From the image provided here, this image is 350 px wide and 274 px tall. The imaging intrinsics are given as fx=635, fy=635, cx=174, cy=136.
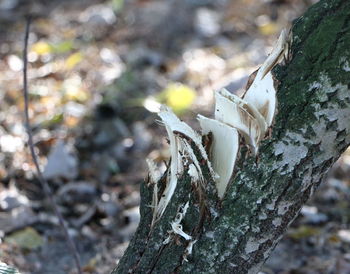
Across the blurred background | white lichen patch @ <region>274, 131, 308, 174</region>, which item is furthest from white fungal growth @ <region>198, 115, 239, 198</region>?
the blurred background

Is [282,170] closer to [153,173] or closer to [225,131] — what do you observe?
[225,131]

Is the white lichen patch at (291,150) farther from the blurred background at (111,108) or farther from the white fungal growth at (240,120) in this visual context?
the blurred background at (111,108)

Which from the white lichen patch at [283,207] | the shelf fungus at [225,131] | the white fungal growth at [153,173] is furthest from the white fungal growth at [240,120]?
the white fungal growth at [153,173]

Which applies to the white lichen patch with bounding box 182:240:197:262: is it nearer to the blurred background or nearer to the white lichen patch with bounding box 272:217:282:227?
the white lichen patch with bounding box 272:217:282:227

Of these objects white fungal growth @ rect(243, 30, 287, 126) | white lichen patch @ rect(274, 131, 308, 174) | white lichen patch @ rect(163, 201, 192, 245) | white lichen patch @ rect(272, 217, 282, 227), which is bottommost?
white lichen patch @ rect(163, 201, 192, 245)

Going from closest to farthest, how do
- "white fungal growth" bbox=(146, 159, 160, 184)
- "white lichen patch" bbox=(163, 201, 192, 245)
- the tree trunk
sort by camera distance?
1. the tree trunk
2. "white lichen patch" bbox=(163, 201, 192, 245)
3. "white fungal growth" bbox=(146, 159, 160, 184)

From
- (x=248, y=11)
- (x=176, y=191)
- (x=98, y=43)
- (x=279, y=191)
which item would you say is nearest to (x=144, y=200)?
(x=176, y=191)

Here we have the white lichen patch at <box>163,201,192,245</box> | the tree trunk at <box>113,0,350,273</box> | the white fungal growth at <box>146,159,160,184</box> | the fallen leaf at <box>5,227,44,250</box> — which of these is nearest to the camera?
the tree trunk at <box>113,0,350,273</box>
